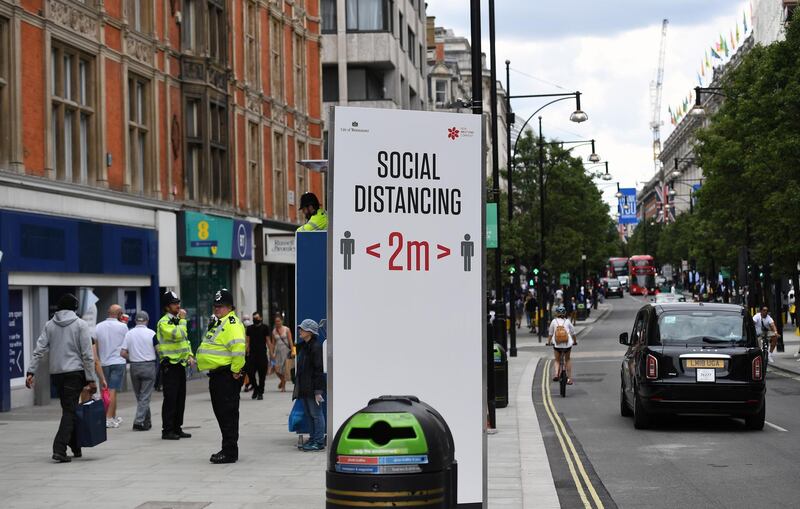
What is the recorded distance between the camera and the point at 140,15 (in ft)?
100

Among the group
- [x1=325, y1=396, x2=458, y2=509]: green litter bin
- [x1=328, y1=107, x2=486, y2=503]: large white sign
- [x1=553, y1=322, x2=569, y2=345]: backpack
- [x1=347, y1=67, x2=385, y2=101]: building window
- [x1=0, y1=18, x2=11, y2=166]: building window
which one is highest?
[x1=347, y1=67, x2=385, y2=101]: building window

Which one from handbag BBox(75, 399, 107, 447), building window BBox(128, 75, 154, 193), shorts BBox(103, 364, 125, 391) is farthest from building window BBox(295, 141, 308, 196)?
handbag BBox(75, 399, 107, 447)

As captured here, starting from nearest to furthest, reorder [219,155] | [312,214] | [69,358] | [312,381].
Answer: [69,358] < [312,214] < [312,381] < [219,155]

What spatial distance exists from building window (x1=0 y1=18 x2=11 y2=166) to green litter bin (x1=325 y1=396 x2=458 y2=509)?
1770 cm

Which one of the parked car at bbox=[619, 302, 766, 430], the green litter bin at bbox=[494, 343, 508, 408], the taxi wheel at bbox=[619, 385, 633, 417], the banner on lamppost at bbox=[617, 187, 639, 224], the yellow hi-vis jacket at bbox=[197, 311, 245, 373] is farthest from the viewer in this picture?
the banner on lamppost at bbox=[617, 187, 639, 224]

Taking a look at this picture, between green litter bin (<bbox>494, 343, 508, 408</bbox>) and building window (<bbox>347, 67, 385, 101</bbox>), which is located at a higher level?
building window (<bbox>347, 67, 385, 101</bbox>)

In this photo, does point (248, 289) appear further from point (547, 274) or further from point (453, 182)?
point (547, 274)

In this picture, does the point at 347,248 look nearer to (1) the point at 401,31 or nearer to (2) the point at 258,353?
(2) the point at 258,353

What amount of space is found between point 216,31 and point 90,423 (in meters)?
22.2

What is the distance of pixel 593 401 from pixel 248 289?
16230mm

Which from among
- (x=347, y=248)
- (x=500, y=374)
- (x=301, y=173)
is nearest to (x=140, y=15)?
(x=500, y=374)

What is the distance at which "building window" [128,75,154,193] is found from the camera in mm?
29766

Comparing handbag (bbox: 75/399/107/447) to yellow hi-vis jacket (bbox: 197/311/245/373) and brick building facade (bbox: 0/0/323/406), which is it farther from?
brick building facade (bbox: 0/0/323/406)

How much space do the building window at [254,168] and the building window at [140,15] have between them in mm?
8277
